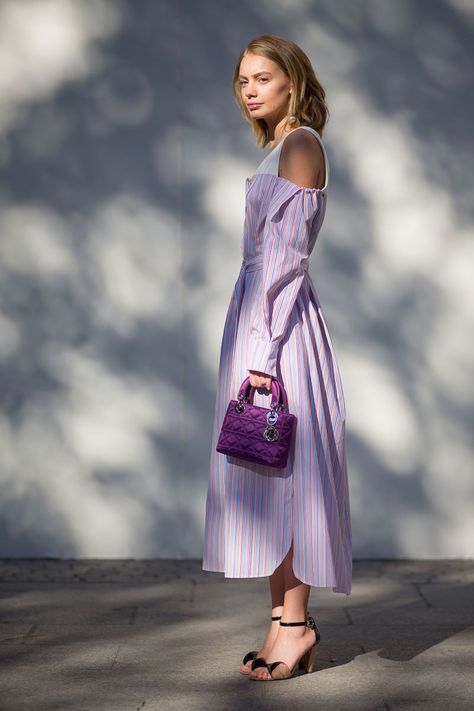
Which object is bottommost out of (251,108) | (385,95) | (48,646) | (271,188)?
(48,646)

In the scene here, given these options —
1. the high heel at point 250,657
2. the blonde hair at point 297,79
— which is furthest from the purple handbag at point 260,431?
the blonde hair at point 297,79

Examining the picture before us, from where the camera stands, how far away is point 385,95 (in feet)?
21.2

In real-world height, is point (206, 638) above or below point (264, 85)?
below

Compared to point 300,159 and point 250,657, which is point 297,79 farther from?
point 250,657

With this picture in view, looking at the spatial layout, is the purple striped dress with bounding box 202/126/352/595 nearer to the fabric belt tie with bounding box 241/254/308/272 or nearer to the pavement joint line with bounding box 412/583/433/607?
the fabric belt tie with bounding box 241/254/308/272

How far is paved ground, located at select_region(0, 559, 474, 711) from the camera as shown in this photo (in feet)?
12.5

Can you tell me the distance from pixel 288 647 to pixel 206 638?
733mm

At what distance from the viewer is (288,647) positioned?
13.2 ft

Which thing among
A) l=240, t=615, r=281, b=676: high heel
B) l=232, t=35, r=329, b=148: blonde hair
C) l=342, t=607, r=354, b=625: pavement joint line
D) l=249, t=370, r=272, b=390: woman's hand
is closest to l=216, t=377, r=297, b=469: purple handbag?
l=249, t=370, r=272, b=390: woman's hand

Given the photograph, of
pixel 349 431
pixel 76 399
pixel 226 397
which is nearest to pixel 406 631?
pixel 226 397

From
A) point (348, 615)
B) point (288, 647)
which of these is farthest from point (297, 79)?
point (348, 615)

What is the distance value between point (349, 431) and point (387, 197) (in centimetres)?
125

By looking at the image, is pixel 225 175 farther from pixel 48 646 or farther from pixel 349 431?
pixel 48 646

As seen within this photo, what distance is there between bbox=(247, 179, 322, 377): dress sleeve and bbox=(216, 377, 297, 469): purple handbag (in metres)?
0.11
